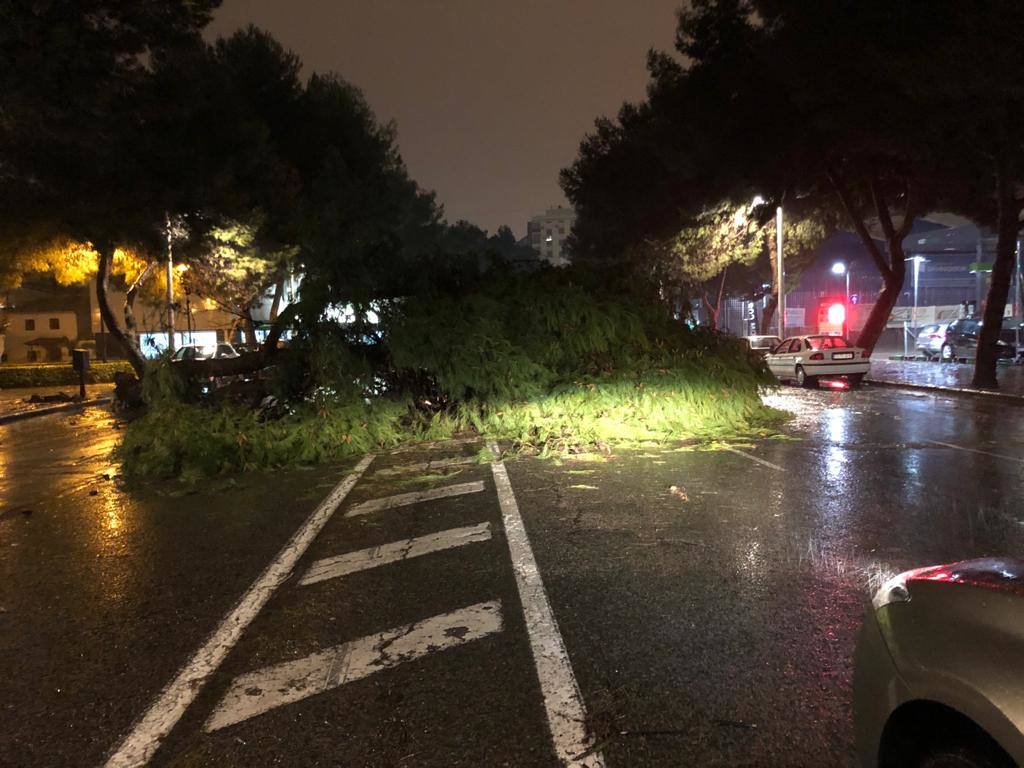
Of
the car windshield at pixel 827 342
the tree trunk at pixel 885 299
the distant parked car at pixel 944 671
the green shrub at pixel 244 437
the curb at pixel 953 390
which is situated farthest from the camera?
the tree trunk at pixel 885 299

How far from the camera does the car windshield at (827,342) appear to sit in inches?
938

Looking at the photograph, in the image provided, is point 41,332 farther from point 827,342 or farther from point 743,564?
point 743,564

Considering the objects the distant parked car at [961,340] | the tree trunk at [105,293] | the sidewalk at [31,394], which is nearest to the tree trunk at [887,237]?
the distant parked car at [961,340]

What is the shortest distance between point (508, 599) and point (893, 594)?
295cm

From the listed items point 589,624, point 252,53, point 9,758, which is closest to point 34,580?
point 9,758

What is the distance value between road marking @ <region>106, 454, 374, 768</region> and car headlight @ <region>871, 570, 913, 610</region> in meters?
3.08

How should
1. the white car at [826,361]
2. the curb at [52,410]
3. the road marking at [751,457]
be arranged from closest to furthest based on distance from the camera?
the road marking at [751,457], the curb at [52,410], the white car at [826,361]

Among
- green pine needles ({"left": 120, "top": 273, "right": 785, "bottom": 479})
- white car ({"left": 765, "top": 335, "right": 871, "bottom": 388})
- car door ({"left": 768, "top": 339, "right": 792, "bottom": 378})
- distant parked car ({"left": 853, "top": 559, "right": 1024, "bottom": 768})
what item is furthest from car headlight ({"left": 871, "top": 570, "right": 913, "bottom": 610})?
car door ({"left": 768, "top": 339, "right": 792, "bottom": 378})

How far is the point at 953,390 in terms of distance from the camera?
20.6 m

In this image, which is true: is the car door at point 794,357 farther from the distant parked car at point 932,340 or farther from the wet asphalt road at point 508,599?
the wet asphalt road at point 508,599

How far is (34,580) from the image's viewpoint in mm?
6188

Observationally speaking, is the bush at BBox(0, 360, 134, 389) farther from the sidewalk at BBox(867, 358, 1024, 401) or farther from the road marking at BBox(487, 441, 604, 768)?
the road marking at BBox(487, 441, 604, 768)

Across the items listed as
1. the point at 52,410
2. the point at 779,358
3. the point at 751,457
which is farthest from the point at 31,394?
the point at 751,457

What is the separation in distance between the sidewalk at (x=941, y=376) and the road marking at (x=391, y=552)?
52.8ft
